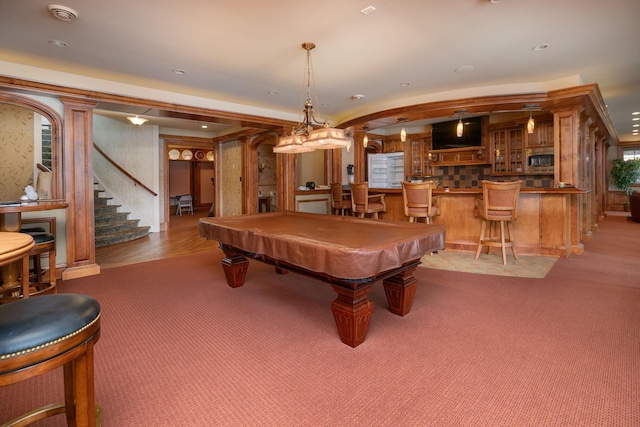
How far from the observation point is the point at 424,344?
2197 millimetres

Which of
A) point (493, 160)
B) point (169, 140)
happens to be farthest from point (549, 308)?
point (169, 140)

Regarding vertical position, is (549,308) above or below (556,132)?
below

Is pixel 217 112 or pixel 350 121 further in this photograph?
pixel 350 121

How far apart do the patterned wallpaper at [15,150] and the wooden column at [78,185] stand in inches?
51.2

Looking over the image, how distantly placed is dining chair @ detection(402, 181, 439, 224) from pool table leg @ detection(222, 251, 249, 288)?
2.66 meters

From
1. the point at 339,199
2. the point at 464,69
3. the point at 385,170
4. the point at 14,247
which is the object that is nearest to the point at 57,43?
the point at 14,247

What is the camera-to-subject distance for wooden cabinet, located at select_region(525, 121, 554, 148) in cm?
707

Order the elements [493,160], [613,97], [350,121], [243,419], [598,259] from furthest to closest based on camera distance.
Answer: [493,160] < [350,121] < [613,97] < [598,259] < [243,419]

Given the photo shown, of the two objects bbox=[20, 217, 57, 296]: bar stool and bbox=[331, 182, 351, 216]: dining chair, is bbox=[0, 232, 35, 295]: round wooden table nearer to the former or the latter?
bbox=[20, 217, 57, 296]: bar stool

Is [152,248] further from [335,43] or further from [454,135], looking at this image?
[454,135]

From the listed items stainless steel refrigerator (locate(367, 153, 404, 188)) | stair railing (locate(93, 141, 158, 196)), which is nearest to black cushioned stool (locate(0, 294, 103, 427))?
stair railing (locate(93, 141, 158, 196))

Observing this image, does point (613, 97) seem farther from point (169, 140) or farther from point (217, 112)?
point (169, 140)

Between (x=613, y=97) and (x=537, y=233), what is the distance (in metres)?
3.35

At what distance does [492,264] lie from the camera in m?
4.33
